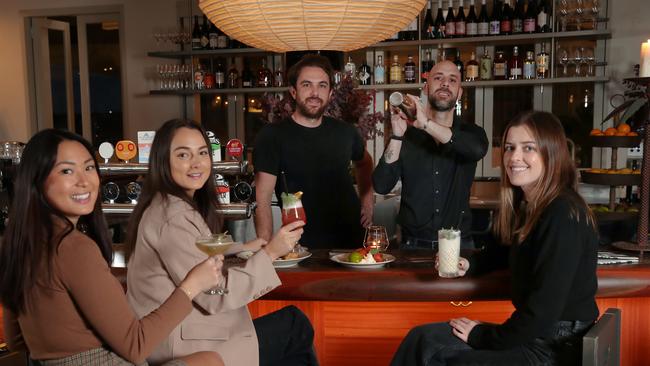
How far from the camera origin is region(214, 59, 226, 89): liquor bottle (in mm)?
5762

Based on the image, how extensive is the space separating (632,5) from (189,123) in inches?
170

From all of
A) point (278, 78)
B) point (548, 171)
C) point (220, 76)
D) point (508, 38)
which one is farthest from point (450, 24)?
point (548, 171)

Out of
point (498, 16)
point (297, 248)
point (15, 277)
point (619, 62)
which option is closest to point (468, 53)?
point (498, 16)

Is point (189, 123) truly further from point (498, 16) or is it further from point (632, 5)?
point (632, 5)

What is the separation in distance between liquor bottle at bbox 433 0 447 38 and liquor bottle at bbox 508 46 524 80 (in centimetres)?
57

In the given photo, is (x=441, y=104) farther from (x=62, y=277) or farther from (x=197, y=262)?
(x=62, y=277)

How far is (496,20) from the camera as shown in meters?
5.13

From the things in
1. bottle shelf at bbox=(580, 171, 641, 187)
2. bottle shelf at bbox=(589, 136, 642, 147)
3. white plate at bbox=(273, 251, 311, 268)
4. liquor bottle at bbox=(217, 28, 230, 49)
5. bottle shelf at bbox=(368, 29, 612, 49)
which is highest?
liquor bottle at bbox=(217, 28, 230, 49)

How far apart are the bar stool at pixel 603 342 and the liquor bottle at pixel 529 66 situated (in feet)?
11.9

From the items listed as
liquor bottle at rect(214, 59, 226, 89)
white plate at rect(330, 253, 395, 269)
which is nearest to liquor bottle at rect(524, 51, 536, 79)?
liquor bottle at rect(214, 59, 226, 89)

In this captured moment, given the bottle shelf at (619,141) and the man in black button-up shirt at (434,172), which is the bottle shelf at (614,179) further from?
the man in black button-up shirt at (434,172)

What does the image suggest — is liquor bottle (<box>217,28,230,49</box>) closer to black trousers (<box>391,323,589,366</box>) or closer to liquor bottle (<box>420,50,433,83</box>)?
liquor bottle (<box>420,50,433,83</box>)

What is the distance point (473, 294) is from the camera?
Answer: 221cm

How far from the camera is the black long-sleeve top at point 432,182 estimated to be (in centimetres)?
289
